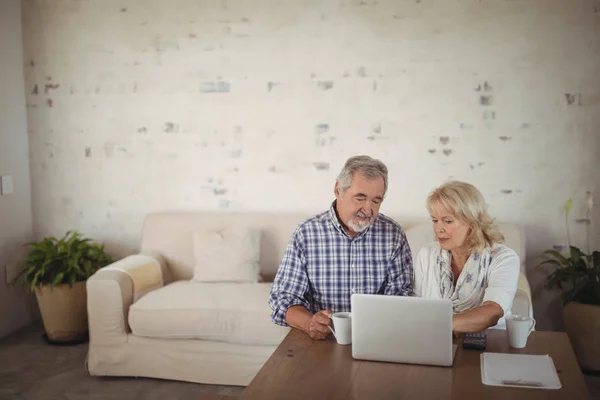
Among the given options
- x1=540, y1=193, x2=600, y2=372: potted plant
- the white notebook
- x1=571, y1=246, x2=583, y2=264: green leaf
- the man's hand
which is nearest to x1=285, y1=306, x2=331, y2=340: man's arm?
the man's hand

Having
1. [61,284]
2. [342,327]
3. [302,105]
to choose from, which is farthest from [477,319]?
[61,284]

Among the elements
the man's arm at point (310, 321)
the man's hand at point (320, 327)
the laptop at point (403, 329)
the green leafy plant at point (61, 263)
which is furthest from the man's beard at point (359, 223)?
the green leafy plant at point (61, 263)

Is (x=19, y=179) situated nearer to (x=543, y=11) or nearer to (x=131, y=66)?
(x=131, y=66)

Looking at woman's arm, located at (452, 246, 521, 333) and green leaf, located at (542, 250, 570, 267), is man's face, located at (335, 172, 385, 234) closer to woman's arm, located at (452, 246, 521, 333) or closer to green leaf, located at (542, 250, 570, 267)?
woman's arm, located at (452, 246, 521, 333)

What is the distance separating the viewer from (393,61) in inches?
176

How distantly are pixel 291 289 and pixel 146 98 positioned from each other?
7.86 feet

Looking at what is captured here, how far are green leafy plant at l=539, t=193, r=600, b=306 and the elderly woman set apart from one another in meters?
1.55

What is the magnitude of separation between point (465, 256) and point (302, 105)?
7.04 feet

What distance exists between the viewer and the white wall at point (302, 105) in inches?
170

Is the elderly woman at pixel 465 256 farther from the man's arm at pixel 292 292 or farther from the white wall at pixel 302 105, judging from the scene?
the white wall at pixel 302 105

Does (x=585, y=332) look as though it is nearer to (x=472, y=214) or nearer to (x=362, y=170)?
(x=472, y=214)

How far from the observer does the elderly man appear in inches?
112

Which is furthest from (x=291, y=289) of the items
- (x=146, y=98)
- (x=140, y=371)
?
(x=146, y=98)

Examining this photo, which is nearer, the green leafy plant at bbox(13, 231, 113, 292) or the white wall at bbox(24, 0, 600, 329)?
the white wall at bbox(24, 0, 600, 329)
